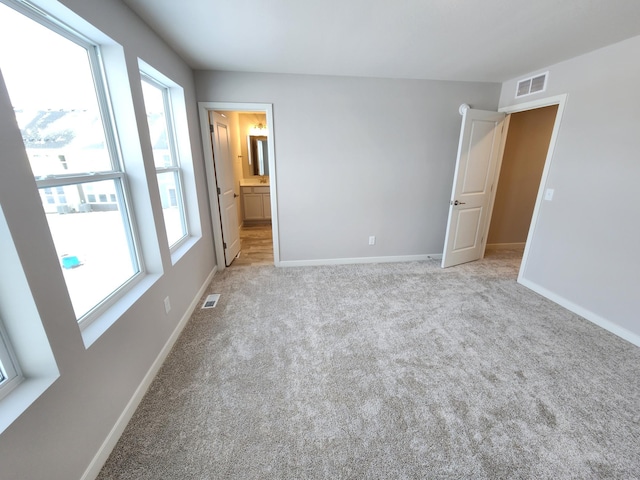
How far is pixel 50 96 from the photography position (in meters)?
1.23

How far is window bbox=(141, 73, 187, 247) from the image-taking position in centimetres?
220

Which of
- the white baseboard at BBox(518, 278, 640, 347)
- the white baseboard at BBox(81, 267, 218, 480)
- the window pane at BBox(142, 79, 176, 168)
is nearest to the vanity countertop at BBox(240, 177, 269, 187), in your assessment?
the window pane at BBox(142, 79, 176, 168)

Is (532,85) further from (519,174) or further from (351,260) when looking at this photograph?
(351,260)

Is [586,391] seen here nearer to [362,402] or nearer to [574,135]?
[362,402]

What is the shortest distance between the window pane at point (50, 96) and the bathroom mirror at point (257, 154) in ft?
13.6

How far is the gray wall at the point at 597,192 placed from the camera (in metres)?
2.10

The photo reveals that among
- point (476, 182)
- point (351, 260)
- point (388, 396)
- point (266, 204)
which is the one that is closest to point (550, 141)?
point (476, 182)

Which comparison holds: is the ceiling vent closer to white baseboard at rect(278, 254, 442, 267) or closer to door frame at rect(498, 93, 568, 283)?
door frame at rect(498, 93, 568, 283)

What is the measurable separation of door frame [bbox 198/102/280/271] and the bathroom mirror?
2399mm

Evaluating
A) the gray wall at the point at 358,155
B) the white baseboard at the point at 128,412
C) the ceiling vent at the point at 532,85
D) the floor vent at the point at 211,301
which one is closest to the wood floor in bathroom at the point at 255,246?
the gray wall at the point at 358,155

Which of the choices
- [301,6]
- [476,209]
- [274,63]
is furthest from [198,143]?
[476,209]

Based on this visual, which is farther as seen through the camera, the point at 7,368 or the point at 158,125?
the point at 158,125

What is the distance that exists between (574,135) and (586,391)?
7.48ft

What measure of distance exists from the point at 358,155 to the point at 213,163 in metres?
1.80
